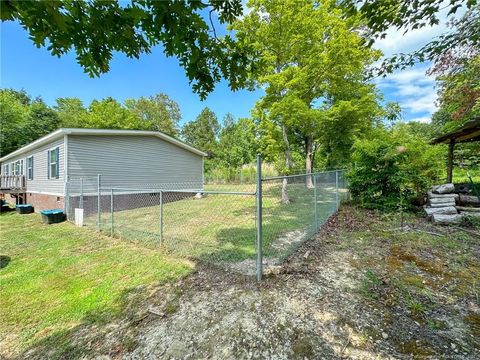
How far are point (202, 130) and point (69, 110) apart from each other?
61.0ft

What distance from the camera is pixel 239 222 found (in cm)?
744

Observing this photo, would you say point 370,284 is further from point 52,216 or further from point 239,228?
point 52,216

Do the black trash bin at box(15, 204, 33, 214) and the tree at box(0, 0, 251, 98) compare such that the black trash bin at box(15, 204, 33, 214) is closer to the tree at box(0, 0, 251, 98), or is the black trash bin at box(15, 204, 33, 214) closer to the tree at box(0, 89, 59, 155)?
the tree at box(0, 0, 251, 98)

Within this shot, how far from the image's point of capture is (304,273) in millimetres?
3740

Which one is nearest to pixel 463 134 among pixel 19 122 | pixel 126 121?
pixel 126 121

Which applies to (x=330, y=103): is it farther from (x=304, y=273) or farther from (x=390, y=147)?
(x=304, y=273)

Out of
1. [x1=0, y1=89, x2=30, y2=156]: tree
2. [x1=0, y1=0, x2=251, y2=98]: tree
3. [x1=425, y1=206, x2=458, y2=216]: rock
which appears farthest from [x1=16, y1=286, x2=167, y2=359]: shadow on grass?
[x1=0, y1=89, x2=30, y2=156]: tree

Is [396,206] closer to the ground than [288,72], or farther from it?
closer to the ground

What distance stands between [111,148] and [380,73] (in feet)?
34.6

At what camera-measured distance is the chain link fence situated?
4258 mm

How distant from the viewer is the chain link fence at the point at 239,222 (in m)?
4.26

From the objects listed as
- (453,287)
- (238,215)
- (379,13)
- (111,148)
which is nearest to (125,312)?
(453,287)

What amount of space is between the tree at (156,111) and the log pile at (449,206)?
31289 mm

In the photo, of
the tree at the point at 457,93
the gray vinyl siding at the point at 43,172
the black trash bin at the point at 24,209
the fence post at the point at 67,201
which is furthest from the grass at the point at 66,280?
the tree at the point at 457,93
